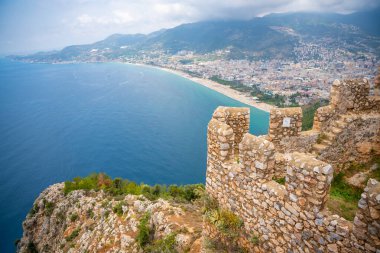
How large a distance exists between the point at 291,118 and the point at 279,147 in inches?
36.7

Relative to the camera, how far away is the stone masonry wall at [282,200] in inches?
138

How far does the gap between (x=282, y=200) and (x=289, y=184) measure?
41cm

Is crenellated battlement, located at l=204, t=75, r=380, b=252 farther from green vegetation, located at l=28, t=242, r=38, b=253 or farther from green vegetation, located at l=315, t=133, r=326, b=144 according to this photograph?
green vegetation, located at l=28, t=242, r=38, b=253

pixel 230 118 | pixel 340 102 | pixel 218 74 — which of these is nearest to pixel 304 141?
pixel 340 102

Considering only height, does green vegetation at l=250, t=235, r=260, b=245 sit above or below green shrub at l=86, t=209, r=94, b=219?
above

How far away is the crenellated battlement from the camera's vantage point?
3705 millimetres

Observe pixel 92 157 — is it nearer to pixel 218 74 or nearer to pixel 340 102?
pixel 340 102

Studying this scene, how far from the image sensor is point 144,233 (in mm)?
11617

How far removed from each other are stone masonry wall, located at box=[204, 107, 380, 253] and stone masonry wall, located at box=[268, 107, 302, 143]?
880 millimetres

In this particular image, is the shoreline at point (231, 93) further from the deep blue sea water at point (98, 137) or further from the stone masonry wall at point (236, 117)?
the stone masonry wall at point (236, 117)

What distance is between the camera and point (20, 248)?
24812mm

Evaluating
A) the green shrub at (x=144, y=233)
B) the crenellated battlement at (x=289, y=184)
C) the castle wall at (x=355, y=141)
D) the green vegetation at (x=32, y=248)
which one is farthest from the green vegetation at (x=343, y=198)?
the green vegetation at (x=32, y=248)

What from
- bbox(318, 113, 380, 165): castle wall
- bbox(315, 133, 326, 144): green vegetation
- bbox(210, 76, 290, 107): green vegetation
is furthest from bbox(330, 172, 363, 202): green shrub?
bbox(210, 76, 290, 107): green vegetation

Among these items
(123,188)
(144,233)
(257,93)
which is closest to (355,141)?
(144,233)
